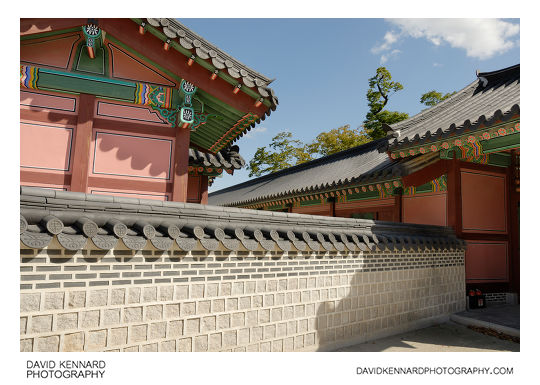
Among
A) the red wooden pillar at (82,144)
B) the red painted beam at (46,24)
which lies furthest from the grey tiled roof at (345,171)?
the red painted beam at (46,24)

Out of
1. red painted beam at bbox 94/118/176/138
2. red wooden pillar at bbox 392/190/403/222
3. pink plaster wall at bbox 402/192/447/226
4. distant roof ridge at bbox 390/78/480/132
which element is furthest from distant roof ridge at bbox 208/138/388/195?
red painted beam at bbox 94/118/176/138

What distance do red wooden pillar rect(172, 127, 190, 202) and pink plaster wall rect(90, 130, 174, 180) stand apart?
11cm

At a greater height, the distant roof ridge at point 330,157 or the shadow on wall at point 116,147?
the distant roof ridge at point 330,157

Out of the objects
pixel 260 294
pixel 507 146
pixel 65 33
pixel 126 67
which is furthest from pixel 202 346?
pixel 507 146

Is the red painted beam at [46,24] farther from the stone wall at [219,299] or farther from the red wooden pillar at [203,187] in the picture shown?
the red wooden pillar at [203,187]

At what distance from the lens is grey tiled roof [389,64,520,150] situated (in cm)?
632

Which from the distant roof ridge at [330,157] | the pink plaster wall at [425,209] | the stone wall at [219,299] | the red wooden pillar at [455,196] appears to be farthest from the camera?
the distant roof ridge at [330,157]

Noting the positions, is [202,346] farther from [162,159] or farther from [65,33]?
[65,33]

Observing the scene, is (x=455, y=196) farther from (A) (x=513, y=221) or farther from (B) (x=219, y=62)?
(B) (x=219, y=62)

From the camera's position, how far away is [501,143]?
6242mm

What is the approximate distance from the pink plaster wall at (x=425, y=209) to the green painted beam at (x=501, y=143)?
1.77 m

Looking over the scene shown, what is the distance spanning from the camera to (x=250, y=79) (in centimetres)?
594

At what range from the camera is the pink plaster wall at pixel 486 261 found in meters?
7.62
